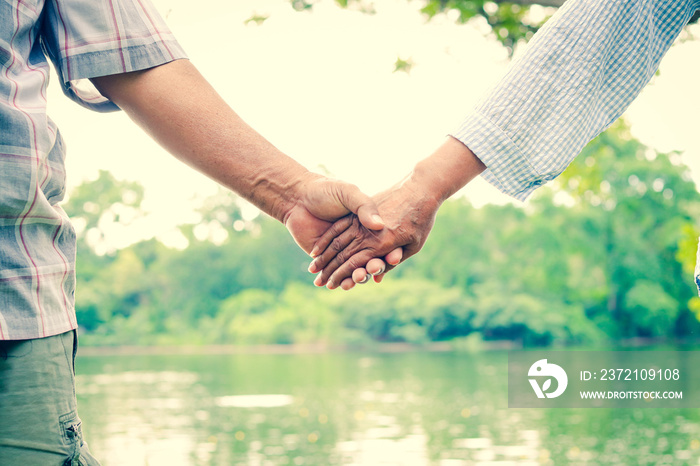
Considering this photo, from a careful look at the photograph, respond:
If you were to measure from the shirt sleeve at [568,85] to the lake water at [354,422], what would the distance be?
12630mm

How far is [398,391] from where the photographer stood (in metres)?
24.3

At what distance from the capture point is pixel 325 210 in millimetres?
2029

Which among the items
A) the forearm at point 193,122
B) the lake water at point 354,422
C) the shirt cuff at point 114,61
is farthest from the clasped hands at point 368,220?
the lake water at point 354,422

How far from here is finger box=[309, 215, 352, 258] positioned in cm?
213

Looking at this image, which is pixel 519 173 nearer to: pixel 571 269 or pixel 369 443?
pixel 369 443

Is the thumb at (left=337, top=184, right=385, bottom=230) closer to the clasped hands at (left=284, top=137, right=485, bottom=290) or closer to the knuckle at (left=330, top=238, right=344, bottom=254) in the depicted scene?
the clasped hands at (left=284, top=137, right=485, bottom=290)

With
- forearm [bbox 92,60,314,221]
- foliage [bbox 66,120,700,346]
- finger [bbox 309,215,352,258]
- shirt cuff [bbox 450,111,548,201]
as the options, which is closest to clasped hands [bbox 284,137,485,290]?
finger [bbox 309,215,352,258]

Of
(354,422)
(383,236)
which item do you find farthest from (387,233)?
(354,422)

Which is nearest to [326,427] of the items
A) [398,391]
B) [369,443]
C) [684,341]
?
[369,443]

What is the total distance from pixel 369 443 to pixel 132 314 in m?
31.4

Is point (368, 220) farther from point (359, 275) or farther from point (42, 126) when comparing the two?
point (42, 126)

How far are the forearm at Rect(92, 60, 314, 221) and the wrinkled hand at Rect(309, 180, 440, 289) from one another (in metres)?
0.52

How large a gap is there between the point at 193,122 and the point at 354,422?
1812 cm

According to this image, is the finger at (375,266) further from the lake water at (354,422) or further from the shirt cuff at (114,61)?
the lake water at (354,422)
